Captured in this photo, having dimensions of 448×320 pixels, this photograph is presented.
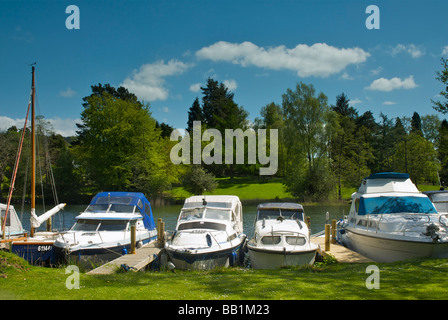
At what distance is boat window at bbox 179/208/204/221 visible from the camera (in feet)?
64.6

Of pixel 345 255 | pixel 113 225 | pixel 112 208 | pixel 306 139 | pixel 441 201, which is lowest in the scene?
pixel 345 255

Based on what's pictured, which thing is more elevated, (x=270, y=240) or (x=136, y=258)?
(x=270, y=240)

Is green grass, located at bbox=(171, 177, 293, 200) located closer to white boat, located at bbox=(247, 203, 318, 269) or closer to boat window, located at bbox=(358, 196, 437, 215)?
boat window, located at bbox=(358, 196, 437, 215)

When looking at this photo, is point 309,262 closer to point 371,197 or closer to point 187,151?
point 371,197

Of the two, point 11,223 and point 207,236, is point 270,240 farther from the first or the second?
point 11,223

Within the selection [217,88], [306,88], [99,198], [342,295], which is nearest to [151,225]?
[99,198]

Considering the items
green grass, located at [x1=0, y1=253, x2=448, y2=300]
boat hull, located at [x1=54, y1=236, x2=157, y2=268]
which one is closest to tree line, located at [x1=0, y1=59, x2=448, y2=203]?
boat hull, located at [x1=54, y1=236, x2=157, y2=268]

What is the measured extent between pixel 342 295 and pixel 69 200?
56012 millimetres

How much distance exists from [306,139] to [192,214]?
3859cm

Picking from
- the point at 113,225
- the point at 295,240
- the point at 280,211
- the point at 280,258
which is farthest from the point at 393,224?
the point at 113,225

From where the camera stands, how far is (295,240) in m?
15.9

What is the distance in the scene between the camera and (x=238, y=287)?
9.62 m

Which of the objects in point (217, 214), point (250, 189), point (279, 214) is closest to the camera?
point (217, 214)

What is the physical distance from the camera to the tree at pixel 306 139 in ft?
177
